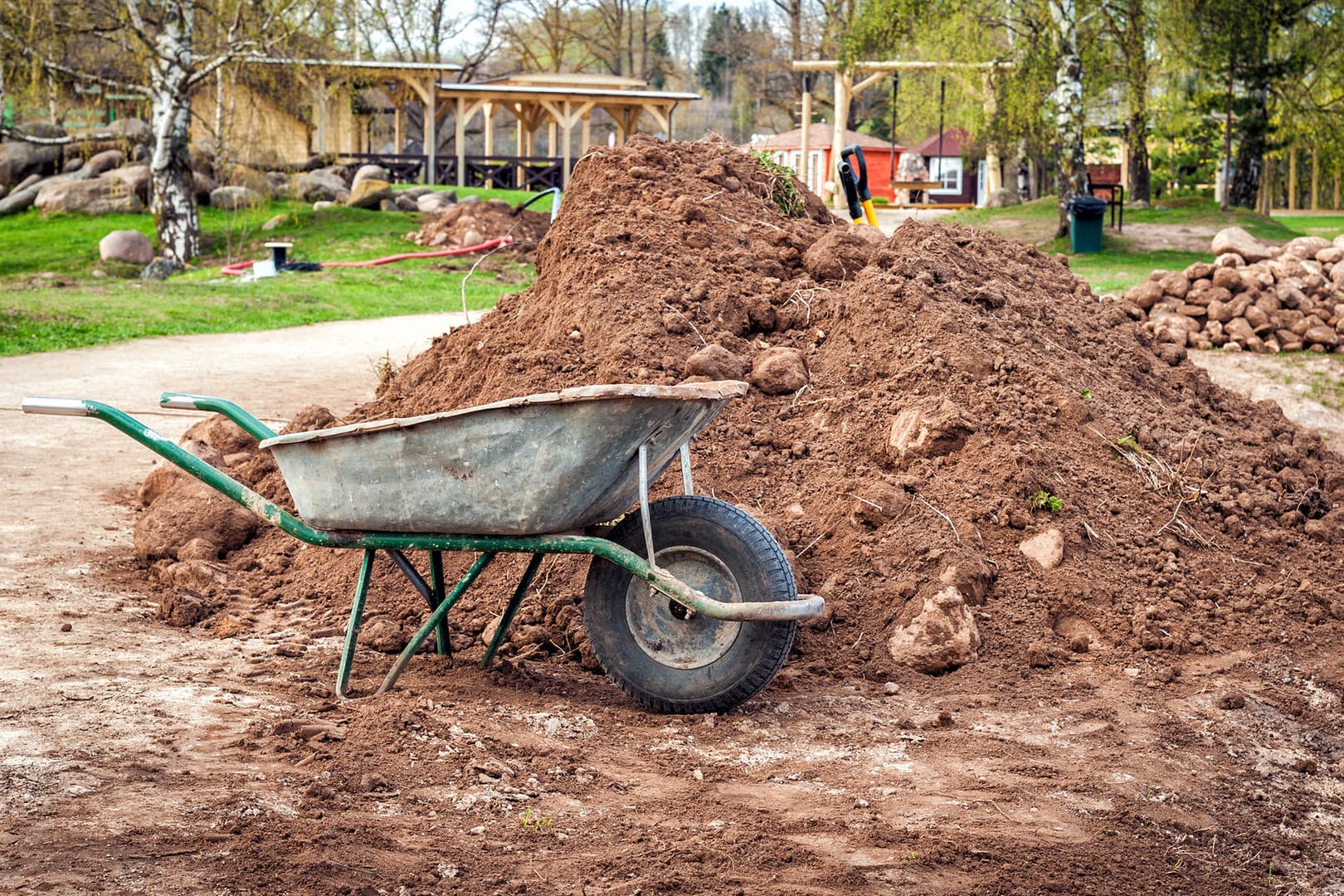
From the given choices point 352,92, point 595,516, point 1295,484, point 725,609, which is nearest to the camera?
point 725,609

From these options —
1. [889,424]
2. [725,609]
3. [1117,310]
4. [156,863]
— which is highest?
[1117,310]

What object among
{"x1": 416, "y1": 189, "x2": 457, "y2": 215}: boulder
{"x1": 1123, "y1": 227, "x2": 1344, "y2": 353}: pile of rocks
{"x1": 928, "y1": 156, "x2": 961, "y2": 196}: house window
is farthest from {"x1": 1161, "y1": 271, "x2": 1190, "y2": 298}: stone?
{"x1": 928, "y1": 156, "x2": 961, "y2": 196}: house window

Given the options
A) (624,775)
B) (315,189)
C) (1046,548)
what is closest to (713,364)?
(1046,548)

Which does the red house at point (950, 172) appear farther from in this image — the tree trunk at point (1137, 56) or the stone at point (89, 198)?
the stone at point (89, 198)

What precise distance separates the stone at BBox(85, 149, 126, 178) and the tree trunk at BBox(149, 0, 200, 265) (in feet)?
25.2

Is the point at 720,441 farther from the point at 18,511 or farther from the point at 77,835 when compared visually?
the point at 18,511

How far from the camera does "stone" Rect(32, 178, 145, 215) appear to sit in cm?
2406

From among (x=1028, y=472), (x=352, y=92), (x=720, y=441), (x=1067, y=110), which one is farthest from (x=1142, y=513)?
(x=352, y=92)

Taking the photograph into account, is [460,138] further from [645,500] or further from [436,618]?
[645,500]

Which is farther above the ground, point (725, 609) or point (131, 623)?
point (725, 609)

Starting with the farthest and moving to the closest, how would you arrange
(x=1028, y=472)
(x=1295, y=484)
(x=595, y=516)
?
1. (x=1295, y=484)
2. (x=1028, y=472)
3. (x=595, y=516)

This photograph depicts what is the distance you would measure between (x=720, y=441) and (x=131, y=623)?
7.12 feet

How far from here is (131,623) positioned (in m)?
4.18

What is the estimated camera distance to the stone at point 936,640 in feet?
12.7
